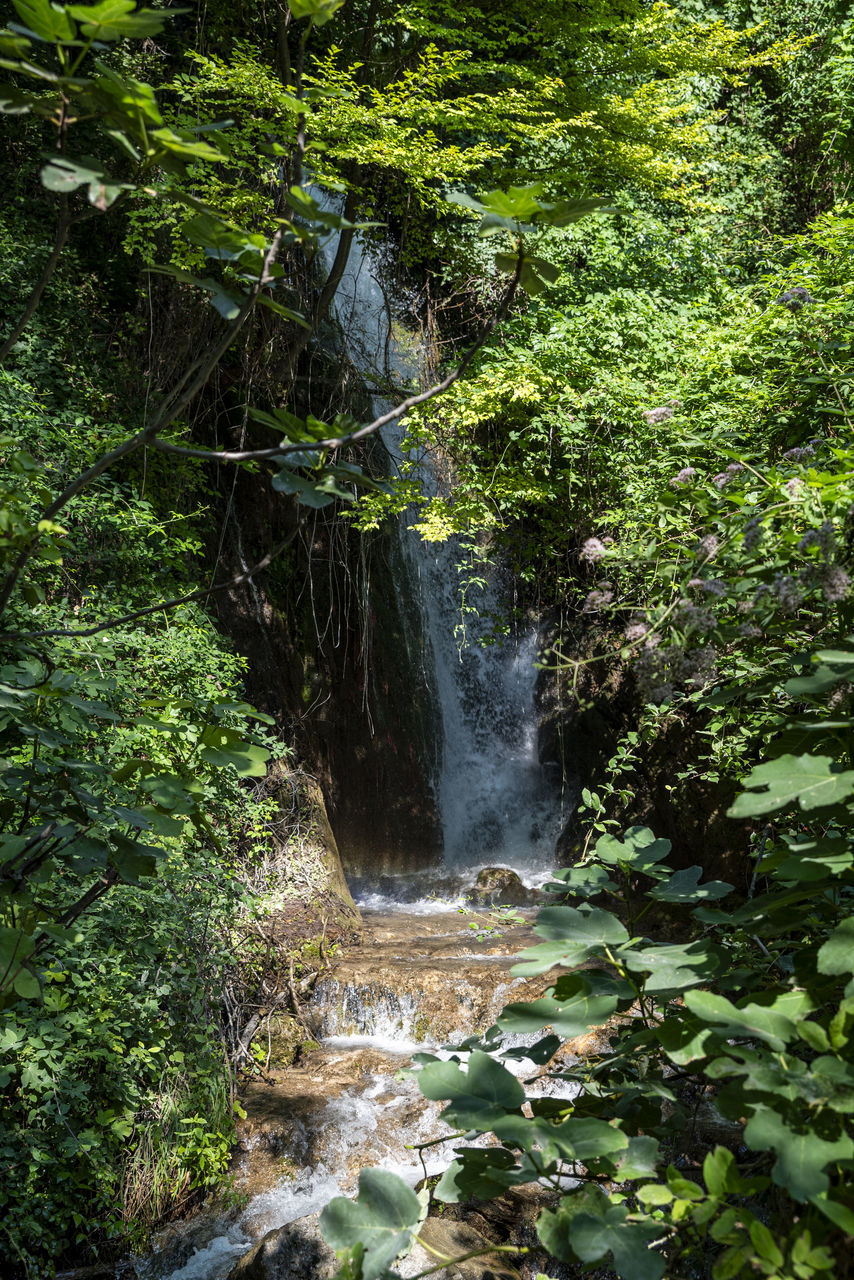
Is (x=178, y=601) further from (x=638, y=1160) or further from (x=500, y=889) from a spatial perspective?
(x=500, y=889)

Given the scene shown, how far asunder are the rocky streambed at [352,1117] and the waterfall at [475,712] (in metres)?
2.57

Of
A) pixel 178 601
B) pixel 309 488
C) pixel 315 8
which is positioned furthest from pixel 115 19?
pixel 178 601

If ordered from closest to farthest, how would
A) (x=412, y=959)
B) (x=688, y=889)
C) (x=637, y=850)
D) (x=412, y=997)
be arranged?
(x=688, y=889)
(x=637, y=850)
(x=412, y=997)
(x=412, y=959)

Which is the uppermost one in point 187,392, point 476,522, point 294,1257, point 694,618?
point 187,392

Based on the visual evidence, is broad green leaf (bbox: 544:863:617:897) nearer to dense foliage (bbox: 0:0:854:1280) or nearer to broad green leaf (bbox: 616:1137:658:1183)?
dense foliage (bbox: 0:0:854:1280)

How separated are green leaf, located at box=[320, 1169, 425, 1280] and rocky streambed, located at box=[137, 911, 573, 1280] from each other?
4.26 feet

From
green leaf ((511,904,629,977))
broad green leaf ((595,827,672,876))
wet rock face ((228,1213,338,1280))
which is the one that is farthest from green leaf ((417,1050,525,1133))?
wet rock face ((228,1213,338,1280))

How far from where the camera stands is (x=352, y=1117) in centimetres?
444

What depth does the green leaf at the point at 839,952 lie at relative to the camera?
793mm

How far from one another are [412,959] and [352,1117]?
5.52 feet

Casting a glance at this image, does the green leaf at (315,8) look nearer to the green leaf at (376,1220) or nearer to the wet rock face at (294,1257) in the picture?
the green leaf at (376,1220)

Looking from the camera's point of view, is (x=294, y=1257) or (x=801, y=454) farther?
(x=294, y=1257)

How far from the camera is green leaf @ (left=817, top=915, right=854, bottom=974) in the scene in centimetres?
79

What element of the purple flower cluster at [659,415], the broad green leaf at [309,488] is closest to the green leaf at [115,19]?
the broad green leaf at [309,488]
